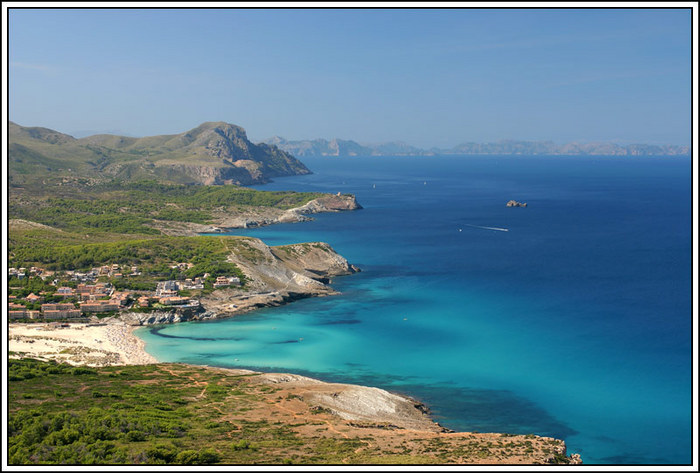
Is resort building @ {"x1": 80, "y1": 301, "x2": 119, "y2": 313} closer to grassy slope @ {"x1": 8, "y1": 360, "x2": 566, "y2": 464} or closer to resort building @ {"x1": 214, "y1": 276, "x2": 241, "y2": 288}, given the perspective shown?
resort building @ {"x1": 214, "y1": 276, "x2": 241, "y2": 288}

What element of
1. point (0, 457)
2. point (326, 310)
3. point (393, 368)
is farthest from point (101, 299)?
point (0, 457)

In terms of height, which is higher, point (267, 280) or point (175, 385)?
point (267, 280)

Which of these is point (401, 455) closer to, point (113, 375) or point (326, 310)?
point (113, 375)

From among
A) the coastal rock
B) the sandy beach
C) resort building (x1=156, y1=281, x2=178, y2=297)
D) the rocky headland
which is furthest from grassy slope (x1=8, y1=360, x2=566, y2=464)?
the rocky headland

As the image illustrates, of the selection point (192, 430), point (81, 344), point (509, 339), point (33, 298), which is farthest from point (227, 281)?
point (192, 430)

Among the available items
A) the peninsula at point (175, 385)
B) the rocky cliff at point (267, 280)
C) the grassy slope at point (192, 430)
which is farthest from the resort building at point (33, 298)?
the grassy slope at point (192, 430)

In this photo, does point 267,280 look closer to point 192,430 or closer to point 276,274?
point 276,274
